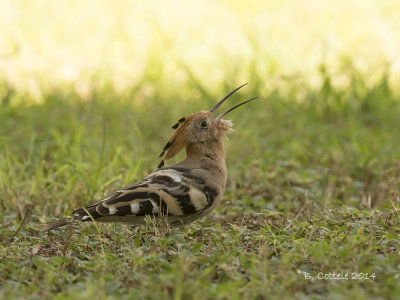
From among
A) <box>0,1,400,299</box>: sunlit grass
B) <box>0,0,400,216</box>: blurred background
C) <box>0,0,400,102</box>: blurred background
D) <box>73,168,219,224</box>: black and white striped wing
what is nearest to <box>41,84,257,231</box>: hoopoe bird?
<box>73,168,219,224</box>: black and white striped wing

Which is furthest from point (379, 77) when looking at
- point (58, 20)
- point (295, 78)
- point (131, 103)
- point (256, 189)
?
point (58, 20)

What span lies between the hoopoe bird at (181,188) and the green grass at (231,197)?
12cm

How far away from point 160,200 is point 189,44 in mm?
5500

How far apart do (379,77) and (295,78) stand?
3.36 feet

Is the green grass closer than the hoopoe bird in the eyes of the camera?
Yes

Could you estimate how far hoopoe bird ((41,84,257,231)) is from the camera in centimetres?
434

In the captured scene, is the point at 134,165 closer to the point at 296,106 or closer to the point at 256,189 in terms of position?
the point at 256,189

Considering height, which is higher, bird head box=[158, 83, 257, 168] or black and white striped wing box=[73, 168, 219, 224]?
bird head box=[158, 83, 257, 168]

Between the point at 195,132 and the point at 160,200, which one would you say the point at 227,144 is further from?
the point at 160,200

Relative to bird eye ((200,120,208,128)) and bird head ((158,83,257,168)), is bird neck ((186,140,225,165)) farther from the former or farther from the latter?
bird eye ((200,120,208,128))

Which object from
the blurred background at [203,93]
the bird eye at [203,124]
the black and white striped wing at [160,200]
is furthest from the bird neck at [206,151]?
the blurred background at [203,93]

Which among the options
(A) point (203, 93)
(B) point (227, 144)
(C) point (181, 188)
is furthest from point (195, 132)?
(A) point (203, 93)

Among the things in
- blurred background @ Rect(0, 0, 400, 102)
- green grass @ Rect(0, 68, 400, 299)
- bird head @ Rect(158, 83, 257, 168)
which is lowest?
green grass @ Rect(0, 68, 400, 299)

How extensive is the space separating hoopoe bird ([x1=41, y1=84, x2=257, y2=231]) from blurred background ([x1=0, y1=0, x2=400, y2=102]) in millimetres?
2537
